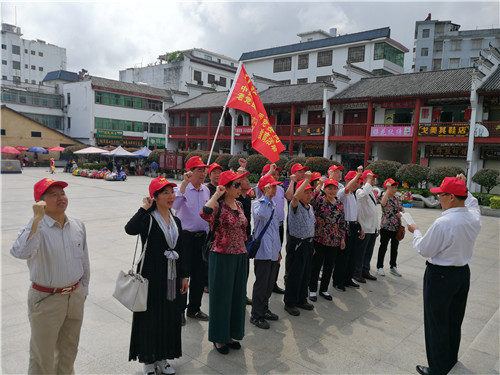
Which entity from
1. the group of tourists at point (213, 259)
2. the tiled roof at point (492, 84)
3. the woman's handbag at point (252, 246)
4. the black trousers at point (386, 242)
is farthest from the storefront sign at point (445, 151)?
the woman's handbag at point (252, 246)

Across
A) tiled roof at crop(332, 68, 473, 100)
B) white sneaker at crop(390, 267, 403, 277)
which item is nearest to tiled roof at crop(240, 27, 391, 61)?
tiled roof at crop(332, 68, 473, 100)

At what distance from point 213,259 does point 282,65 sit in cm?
4058

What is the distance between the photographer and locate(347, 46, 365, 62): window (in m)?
35.0

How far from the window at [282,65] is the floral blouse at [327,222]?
124ft

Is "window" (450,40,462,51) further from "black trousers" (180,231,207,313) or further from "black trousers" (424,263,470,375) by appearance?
"black trousers" (180,231,207,313)

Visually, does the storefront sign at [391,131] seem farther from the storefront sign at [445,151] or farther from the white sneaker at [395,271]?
the white sneaker at [395,271]

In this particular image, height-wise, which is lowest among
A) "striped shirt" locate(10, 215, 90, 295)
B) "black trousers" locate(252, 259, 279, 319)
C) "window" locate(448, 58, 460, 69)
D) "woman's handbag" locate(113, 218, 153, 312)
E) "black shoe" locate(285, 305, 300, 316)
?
"black shoe" locate(285, 305, 300, 316)

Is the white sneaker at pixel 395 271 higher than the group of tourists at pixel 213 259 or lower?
lower

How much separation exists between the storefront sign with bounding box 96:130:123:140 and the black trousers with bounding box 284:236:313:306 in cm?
4026

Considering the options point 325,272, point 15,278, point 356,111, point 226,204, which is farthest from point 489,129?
point 15,278

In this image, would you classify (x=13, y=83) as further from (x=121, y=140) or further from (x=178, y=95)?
(x=178, y=95)

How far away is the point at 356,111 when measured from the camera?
85.1 feet

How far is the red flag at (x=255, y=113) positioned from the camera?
5.45m

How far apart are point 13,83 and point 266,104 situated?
34.3m
